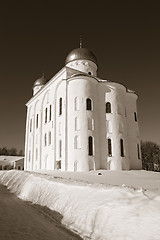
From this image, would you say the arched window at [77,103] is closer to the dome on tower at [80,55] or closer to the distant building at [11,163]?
the dome on tower at [80,55]

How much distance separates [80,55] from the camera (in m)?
32.2

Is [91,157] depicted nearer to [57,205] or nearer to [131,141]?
[131,141]

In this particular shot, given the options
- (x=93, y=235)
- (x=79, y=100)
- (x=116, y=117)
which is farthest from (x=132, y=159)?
(x=93, y=235)

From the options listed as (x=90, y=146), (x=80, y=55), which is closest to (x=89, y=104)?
(x=90, y=146)

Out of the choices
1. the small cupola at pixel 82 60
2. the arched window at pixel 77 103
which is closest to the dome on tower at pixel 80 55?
the small cupola at pixel 82 60

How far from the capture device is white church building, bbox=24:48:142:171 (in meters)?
23.2

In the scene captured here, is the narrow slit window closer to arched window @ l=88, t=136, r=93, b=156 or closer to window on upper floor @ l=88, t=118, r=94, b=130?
window on upper floor @ l=88, t=118, r=94, b=130

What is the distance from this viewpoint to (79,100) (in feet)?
80.7

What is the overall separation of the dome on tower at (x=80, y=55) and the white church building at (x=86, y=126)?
19.1ft

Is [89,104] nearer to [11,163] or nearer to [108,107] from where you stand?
[108,107]

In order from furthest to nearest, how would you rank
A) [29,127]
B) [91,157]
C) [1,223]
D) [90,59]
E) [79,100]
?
[29,127]
[90,59]
[79,100]
[91,157]
[1,223]

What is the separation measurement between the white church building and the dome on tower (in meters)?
5.82

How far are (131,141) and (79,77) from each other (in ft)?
38.0

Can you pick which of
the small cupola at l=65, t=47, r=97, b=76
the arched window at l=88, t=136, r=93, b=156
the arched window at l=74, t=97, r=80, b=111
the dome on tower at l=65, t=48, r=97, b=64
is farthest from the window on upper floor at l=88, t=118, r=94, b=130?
the dome on tower at l=65, t=48, r=97, b=64
